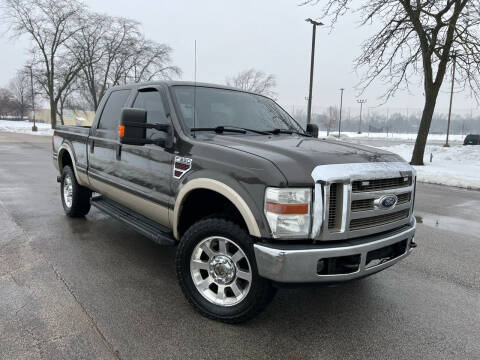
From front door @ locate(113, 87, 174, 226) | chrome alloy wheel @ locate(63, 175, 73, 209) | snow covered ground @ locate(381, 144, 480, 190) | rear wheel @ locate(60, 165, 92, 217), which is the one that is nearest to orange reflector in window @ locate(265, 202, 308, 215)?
front door @ locate(113, 87, 174, 226)

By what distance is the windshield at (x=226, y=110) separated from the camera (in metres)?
3.65

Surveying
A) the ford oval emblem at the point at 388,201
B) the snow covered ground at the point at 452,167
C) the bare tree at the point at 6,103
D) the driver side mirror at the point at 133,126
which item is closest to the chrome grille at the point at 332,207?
the ford oval emblem at the point at 388,201

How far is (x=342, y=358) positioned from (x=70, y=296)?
2.29 m

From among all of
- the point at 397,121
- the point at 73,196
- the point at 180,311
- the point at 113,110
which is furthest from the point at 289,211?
the point at 397,121

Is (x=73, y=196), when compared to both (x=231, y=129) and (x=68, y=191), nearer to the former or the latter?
(x=68, y=191)

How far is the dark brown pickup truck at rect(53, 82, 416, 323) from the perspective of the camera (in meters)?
2.55

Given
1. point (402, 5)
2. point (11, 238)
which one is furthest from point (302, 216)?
point (402, 5)

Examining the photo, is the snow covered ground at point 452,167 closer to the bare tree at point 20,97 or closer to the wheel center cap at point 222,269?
the wheel center cap at point 222,269

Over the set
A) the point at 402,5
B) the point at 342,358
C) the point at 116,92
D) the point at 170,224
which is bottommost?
the point at 342,358

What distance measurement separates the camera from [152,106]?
3.96 m

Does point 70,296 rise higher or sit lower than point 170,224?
lower

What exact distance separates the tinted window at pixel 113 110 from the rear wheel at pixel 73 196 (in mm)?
1213

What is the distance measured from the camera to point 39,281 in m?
3.55

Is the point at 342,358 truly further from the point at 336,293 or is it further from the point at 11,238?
the point at 11,238
